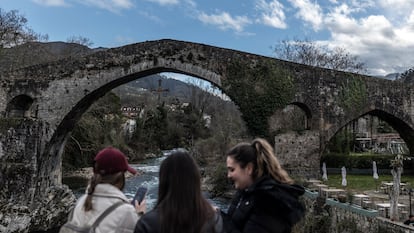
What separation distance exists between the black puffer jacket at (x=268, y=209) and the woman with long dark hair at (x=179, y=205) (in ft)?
0.75

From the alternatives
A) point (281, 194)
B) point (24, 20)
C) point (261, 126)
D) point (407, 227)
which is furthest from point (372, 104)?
point (24, 20)

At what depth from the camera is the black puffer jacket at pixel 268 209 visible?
2357 mm

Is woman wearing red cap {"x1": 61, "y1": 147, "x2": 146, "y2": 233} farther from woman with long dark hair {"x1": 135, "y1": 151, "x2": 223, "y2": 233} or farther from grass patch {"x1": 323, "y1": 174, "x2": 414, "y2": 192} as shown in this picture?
grass patch {"x1": 323, "y1": 174, "x2": 414, "y2": 192}

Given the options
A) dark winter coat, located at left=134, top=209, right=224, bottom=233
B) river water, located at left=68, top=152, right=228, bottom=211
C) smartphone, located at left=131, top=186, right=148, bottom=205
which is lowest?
river water, located at left=68, top=152, right=228, bottom=211

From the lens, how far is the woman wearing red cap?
7.69 feet

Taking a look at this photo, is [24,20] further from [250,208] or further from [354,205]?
[250,208]

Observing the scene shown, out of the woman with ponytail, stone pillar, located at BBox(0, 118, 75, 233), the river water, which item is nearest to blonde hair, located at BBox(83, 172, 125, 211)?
the woman with ponytail

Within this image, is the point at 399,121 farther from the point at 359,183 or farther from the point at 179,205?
the point at 179,205

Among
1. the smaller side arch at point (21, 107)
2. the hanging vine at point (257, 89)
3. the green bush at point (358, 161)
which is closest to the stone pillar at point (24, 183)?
the smaller side arch at point (21, 107)

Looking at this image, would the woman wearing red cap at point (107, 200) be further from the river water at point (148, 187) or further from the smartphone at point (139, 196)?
the river water at point (148, 187)

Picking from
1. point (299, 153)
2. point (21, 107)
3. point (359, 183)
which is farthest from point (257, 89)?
point (21, 107)

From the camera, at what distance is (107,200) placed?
7.91ft

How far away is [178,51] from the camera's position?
13.8m

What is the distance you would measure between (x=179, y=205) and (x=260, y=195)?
1.55ft
